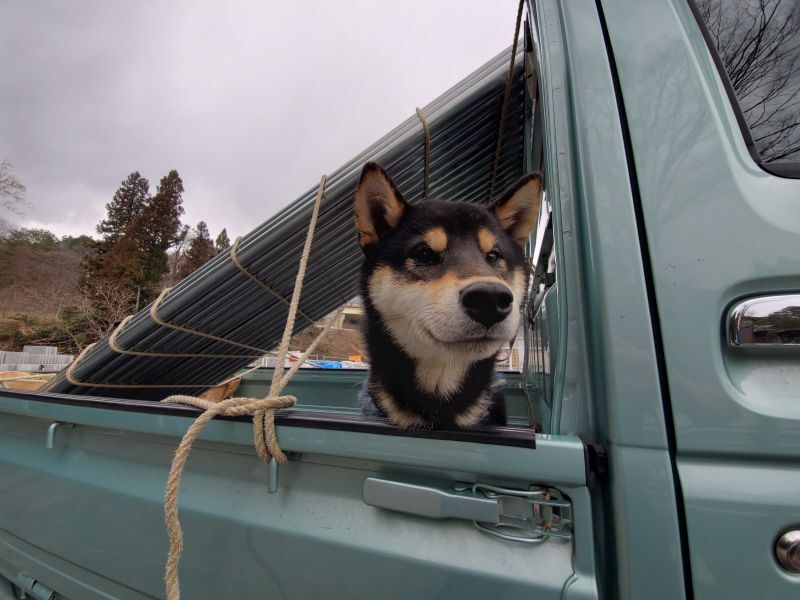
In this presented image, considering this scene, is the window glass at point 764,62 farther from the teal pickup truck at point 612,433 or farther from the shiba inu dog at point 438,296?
the shiba inu dog at point 438,296

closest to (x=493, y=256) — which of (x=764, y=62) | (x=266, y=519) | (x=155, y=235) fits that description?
(x=764, y=62)

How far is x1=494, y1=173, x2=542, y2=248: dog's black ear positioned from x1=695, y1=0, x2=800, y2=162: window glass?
616 millimetres

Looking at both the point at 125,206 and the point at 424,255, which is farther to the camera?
the point at 125,206

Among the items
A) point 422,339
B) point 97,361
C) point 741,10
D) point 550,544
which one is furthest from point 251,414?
point 97,361

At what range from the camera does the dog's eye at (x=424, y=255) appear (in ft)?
4.77

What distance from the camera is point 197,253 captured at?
36.6 metres

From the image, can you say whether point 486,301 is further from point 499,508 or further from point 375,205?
point 375,205

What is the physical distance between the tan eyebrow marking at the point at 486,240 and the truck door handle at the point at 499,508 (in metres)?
0.90

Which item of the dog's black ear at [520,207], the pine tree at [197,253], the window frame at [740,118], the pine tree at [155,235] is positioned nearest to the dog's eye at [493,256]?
the dog's black ear at [520,207]

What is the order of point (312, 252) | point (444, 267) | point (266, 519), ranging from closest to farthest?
1. point (266, 519)
2. point (444, 267)
3. point (312, 252)

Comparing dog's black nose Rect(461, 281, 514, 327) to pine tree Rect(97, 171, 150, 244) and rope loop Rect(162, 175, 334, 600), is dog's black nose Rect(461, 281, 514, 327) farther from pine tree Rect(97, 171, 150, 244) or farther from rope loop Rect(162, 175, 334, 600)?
pine tree Rect(97, 171, 150, 244)

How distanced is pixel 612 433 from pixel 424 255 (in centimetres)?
84

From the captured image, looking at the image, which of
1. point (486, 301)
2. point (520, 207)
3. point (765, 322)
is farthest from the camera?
point (520, 207)

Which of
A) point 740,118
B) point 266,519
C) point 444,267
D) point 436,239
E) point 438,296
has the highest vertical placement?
point 740,118
